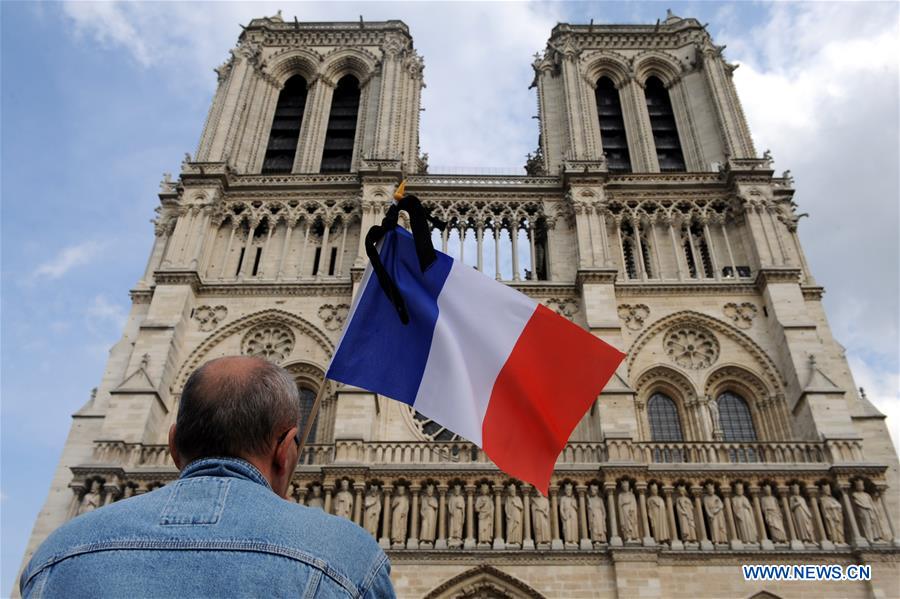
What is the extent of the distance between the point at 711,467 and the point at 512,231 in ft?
30.8

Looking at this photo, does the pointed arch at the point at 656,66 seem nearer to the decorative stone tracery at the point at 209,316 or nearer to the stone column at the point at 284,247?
the stone column at the point at 284,247

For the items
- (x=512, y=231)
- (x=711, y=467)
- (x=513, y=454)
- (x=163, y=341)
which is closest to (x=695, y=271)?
(x=512, y=231)

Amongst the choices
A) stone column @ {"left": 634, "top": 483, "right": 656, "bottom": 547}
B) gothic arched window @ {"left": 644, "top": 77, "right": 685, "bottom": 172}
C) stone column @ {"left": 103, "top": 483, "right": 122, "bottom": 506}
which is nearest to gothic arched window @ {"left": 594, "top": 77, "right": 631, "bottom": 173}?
gothic arched window @ {"left": 644, "top": 77, "right": 685, "bottom": 172}

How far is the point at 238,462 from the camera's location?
1.99 meters

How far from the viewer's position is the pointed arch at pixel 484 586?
1383 cm

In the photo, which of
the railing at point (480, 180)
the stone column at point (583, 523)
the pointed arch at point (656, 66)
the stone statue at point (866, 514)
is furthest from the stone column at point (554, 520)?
the pointed arch at point (656, 66)

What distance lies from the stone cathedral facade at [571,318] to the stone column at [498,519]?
0.04m

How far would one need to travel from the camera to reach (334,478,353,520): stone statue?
14.7 m

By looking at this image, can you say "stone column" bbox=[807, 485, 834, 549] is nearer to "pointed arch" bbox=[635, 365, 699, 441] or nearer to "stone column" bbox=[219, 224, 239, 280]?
"pointed arch" bbox=[635, 365, 699, 441]

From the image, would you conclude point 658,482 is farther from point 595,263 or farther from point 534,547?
point 595,263

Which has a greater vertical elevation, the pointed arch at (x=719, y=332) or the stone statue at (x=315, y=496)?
the pointed arch at (x=719, y=332)

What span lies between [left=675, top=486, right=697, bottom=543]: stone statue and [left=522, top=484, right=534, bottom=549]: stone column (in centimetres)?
315

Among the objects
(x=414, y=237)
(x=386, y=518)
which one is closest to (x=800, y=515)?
(x=386, y=518)

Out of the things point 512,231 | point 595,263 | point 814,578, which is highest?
point 512,231
